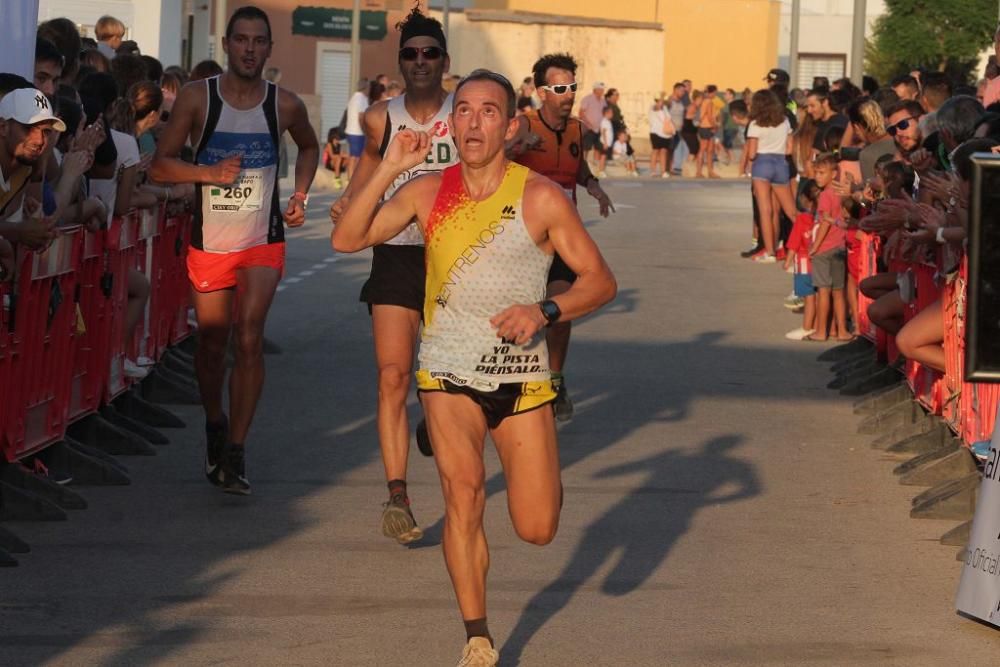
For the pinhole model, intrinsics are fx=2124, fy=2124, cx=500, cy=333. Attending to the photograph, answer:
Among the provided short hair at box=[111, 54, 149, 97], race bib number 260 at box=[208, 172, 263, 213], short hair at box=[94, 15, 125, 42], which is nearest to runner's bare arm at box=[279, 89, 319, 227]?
race bib number 260 at box=[208, 172, 263, 213]

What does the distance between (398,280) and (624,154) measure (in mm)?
46733

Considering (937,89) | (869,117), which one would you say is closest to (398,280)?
(869,117)

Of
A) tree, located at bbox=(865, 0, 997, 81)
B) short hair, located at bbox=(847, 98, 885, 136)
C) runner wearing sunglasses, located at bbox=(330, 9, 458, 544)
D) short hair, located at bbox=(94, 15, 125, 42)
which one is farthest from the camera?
tree, located at bbox=(865, 0, 997, 81)

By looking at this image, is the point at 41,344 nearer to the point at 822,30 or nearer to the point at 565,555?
the point at 565,555

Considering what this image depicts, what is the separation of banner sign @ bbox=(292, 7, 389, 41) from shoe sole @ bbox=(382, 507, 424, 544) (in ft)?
214

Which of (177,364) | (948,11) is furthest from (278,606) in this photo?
(948,11)

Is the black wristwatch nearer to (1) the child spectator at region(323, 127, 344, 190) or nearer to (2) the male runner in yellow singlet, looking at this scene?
(2) the male runner in yellow singlet

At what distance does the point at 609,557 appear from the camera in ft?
27.7

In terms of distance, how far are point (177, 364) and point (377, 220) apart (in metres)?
7.14

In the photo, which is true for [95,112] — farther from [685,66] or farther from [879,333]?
[685,66]

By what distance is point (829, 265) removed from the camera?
52.9 ft

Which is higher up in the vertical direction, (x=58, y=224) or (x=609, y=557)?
(x=58, y=224)

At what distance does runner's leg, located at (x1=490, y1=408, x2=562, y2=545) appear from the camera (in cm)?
659

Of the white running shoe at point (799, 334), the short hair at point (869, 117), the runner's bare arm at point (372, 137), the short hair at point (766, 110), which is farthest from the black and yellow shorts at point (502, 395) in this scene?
the short hair at point (766, 110)
